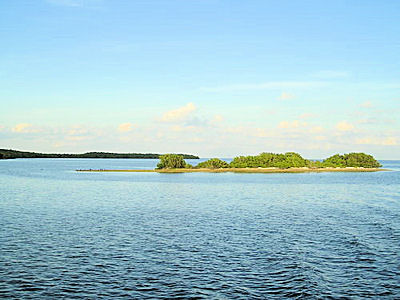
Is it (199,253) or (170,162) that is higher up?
(170,162)

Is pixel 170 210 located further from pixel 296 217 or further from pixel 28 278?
pixel 28 278

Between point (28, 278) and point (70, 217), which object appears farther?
point (70, 217)

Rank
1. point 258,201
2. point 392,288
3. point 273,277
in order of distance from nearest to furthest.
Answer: point 392,288 → point 273,277 → point 258,201

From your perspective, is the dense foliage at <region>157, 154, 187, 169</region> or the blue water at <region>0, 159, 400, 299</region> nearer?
the blue water at <region>0, 159, 400, 299</region>

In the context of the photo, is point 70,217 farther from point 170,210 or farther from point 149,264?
point 149,264

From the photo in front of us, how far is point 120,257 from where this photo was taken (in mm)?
29453

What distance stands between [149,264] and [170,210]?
2796cm

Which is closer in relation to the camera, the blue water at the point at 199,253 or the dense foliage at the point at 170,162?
the blue water at the point at 199,253

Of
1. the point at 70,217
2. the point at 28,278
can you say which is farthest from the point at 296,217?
the point at 28,278

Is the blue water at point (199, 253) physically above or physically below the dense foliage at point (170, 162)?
below

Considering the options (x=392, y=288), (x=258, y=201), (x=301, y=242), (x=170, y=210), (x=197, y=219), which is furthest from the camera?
(x=258, y=201)

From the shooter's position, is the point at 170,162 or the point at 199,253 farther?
the point at 170,162

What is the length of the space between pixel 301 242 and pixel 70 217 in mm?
27744

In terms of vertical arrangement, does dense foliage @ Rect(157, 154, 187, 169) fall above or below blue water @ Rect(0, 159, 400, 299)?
above
